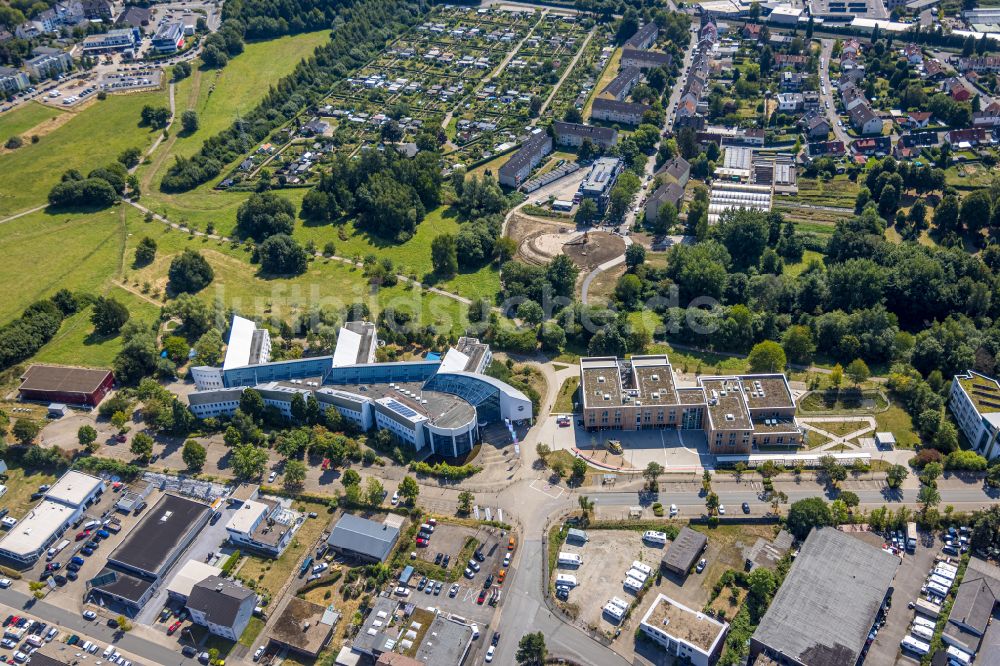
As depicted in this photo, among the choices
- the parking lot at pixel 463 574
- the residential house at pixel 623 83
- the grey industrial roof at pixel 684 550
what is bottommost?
the parking lot at pixel 463 574

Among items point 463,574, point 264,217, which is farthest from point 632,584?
point 264,217

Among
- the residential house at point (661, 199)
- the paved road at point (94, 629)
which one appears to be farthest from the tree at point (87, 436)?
the residential house at point (661, 199)

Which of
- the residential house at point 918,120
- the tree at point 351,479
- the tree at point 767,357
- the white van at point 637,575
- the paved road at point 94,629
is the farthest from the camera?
the residential house at point 918,120

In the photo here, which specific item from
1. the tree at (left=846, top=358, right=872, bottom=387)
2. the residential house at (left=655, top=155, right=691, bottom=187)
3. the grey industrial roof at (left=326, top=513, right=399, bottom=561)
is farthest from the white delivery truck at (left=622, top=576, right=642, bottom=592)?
the residential house at (left=655, top=155, right=691, bottom=187)

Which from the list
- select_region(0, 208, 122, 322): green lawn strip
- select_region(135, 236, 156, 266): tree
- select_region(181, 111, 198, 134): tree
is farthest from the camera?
select_region(181, 111, 198, 134): tree

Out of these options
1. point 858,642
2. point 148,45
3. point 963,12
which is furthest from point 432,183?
point 963,12

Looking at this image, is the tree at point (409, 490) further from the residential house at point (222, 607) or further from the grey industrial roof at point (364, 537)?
the residential house at point (222, 607)

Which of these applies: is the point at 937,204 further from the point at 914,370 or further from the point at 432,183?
the point at 432,183

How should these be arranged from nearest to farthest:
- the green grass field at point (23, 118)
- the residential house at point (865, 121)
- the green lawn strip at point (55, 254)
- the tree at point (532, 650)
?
the tree at point (532, 650) → the green lawn strip at point (55, 254) → the residential house at point (865, 121) → the green grass field at point (23, 118)

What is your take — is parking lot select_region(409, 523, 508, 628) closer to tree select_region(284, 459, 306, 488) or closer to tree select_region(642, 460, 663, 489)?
tree select_region(284, 459, 306, 488)
